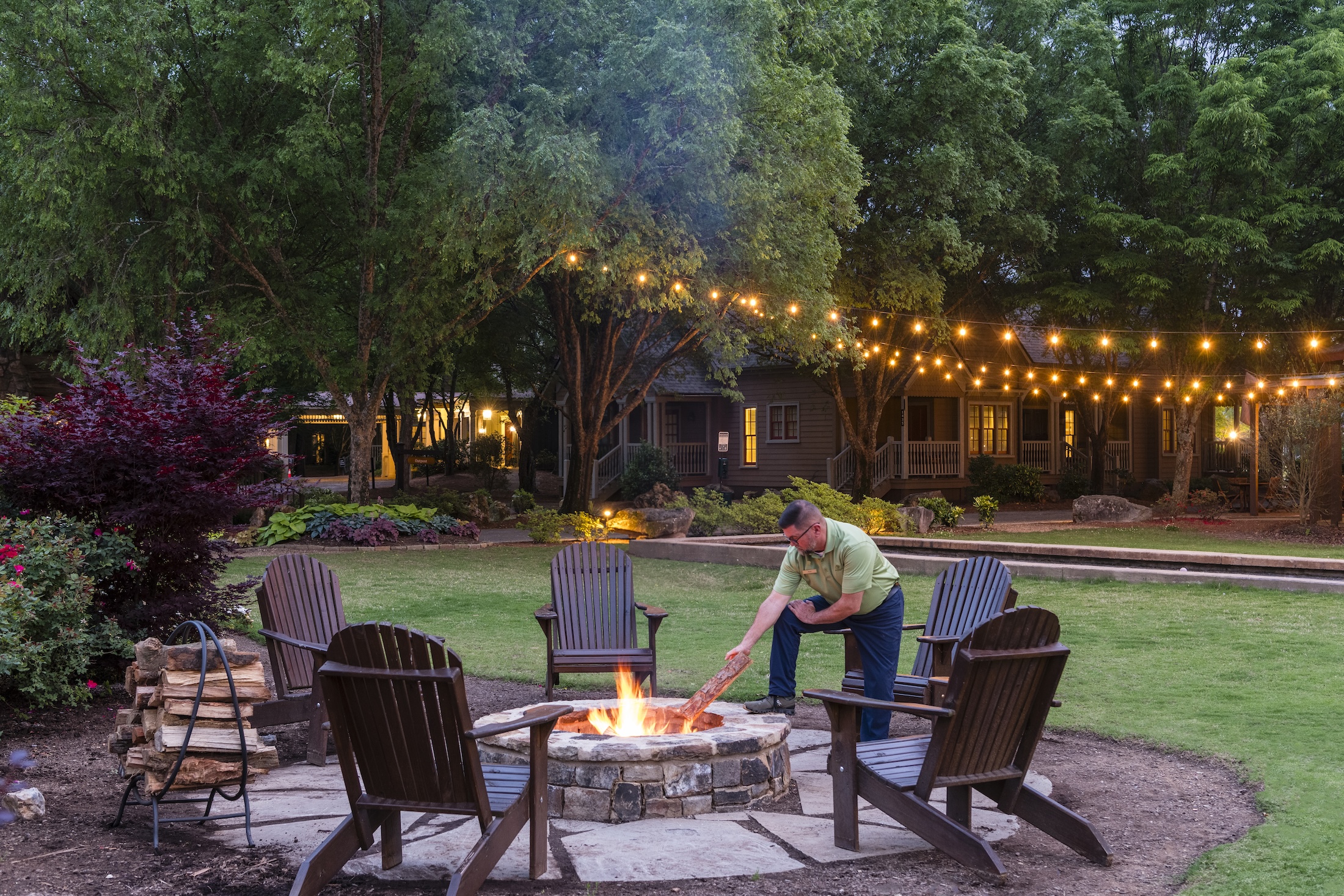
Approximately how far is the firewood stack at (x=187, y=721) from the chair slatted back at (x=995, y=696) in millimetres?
3014

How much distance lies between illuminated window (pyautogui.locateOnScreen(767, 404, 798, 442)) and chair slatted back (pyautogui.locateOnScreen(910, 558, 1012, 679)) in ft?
83.2

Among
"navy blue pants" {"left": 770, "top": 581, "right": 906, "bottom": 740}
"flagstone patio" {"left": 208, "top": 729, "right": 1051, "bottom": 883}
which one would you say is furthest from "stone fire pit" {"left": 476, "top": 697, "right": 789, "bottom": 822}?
"navy blue pants" {"left": 770, "top": 581, "right": 906, "bottom": 740}

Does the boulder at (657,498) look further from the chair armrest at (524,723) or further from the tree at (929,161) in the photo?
the chair armrest at (524,723)

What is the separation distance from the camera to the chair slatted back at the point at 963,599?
6.25 metres

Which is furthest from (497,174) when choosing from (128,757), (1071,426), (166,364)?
(1071,426)

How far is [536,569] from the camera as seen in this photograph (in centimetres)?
1611

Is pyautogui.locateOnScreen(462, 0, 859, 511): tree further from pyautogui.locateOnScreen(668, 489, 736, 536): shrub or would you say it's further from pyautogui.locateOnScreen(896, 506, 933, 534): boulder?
pyautogui.locateOnScreen(896, 506, 933, 534): boulder

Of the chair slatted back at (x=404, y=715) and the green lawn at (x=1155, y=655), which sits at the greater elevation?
the chair slatted back at (x=404, y=715)

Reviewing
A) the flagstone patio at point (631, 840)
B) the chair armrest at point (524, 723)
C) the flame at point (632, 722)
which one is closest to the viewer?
the chair armrest at point (524, 723)

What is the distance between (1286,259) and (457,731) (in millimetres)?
23636

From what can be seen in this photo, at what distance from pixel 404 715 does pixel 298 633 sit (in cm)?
280

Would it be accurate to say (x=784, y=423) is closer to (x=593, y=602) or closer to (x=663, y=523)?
(x=663, y=523)

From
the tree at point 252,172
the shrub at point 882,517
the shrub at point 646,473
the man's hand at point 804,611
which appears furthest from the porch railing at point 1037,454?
the man's hand at point 804,611

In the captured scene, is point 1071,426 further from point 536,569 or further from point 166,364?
point 166,364
